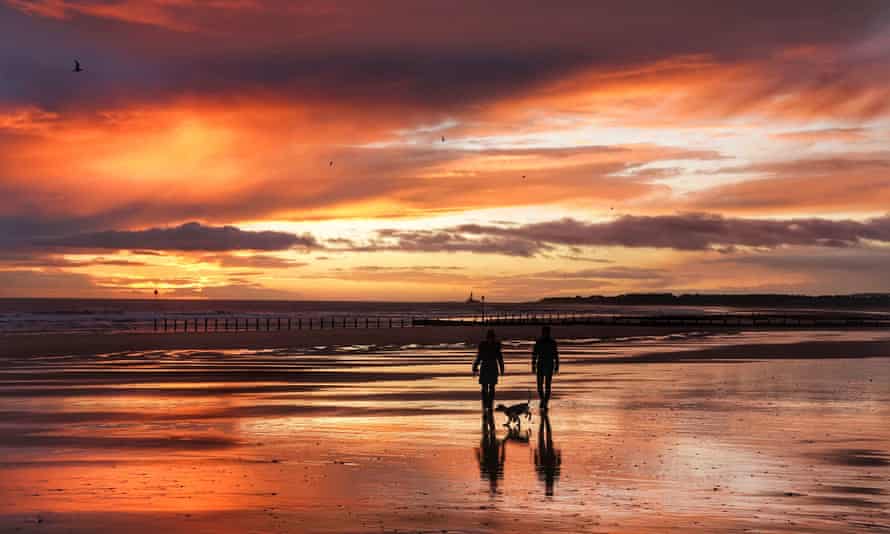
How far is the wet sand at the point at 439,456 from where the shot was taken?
14.2 meters

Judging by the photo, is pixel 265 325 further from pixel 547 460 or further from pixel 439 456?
pixel 547 460

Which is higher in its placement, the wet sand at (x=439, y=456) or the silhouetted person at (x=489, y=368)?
the silhouetted person at (x=489, y=368)

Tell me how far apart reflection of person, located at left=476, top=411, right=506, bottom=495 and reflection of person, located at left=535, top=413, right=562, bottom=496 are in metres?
0.60

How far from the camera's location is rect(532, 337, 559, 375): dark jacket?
2788 cm

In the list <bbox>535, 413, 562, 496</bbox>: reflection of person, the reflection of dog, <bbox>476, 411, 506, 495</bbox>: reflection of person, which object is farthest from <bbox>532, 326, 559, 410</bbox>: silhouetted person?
<bbox>535, 413, 562, 496</bbox>: reflection of person

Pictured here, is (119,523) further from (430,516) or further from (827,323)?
(827,323)

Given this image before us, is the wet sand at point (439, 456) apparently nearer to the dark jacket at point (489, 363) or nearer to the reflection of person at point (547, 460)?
the reflection of person at point (547, 460)

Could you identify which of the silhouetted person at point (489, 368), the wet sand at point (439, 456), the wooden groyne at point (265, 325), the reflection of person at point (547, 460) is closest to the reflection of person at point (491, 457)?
the wet sand at point (439, 456)

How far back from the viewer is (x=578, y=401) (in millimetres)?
29922

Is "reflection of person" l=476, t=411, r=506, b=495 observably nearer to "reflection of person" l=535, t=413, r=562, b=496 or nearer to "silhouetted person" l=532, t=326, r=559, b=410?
"reflection of person" l=535, t=413, r=562, b=496

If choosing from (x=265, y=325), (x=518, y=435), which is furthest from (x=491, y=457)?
(x=265, y=325)

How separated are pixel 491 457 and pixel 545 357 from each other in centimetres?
895

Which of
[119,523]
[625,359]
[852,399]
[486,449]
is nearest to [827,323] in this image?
[625,359]

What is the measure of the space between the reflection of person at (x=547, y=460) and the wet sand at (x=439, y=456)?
0.23ft
